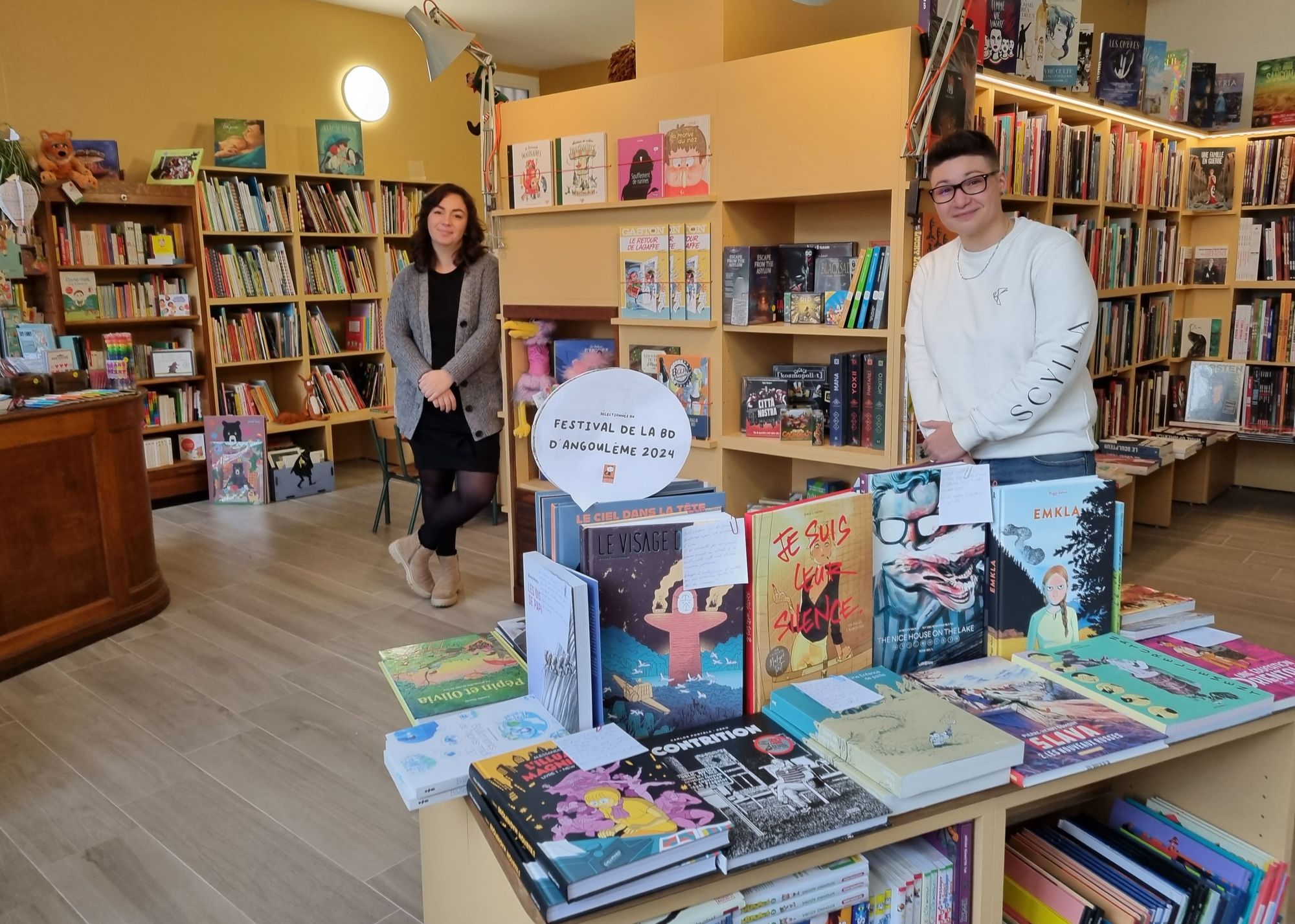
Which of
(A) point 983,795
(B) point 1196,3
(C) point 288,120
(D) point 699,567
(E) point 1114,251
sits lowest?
(A) point 983,795

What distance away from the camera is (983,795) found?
4.26 ft

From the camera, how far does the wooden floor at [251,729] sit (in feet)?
7.28

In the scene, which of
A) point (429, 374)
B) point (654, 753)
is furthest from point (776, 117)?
point (654, 753)

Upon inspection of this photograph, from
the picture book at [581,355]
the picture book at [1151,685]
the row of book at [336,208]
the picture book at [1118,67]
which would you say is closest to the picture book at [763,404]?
the picture book at [581,355]

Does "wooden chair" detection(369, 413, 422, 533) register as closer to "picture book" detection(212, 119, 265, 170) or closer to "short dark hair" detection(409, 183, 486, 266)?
"short dark hair" detection(409, 183, 486, 266)

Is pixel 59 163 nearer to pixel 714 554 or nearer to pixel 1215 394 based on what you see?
pixel 714 554

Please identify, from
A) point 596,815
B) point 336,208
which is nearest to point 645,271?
point 596,815

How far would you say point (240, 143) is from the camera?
6180 millimetres

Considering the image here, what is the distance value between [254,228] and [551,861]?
6.07 metres

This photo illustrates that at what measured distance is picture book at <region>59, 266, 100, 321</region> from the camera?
548 cm

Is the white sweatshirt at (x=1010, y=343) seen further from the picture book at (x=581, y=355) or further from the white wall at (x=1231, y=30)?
the white wall at (x=1231, y=30)

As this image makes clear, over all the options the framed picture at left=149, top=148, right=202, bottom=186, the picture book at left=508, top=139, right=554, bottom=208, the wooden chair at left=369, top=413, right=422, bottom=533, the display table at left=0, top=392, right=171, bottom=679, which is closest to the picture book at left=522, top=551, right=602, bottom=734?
the picture book at left=508, top=139, right=554, bottom=208

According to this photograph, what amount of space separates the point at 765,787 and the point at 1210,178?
5733mm

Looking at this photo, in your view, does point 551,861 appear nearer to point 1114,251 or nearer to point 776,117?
point 776,117
